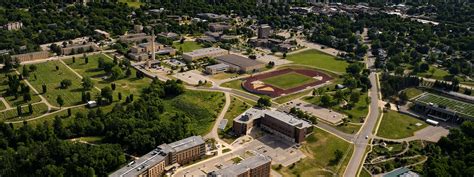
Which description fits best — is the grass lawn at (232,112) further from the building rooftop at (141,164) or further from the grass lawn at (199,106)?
the building rooftop at (141,164)

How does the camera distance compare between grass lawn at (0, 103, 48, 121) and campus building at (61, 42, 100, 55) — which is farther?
campus building at (61, 42, 100, 55)

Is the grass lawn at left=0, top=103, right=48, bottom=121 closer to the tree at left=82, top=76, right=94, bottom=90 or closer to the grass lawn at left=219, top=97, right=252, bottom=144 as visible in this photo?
the tree at left=82, top=76, right=94, bottom=90

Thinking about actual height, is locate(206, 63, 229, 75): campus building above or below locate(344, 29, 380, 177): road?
above

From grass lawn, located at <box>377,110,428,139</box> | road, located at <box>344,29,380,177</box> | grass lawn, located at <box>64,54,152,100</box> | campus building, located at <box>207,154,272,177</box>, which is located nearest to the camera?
campus building, located at <box>207,154,272,177</box>

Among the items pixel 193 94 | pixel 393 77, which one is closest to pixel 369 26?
pixel 393 77

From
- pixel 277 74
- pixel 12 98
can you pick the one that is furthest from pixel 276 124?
pixel 12 98

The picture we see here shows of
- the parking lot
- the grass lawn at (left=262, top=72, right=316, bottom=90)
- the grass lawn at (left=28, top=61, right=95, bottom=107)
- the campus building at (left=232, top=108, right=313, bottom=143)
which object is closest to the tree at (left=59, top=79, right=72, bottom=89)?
the grass lawn at (left=28, top=61, right=95, bottom=107)

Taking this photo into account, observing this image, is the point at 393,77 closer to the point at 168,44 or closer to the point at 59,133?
the point at 168,44
